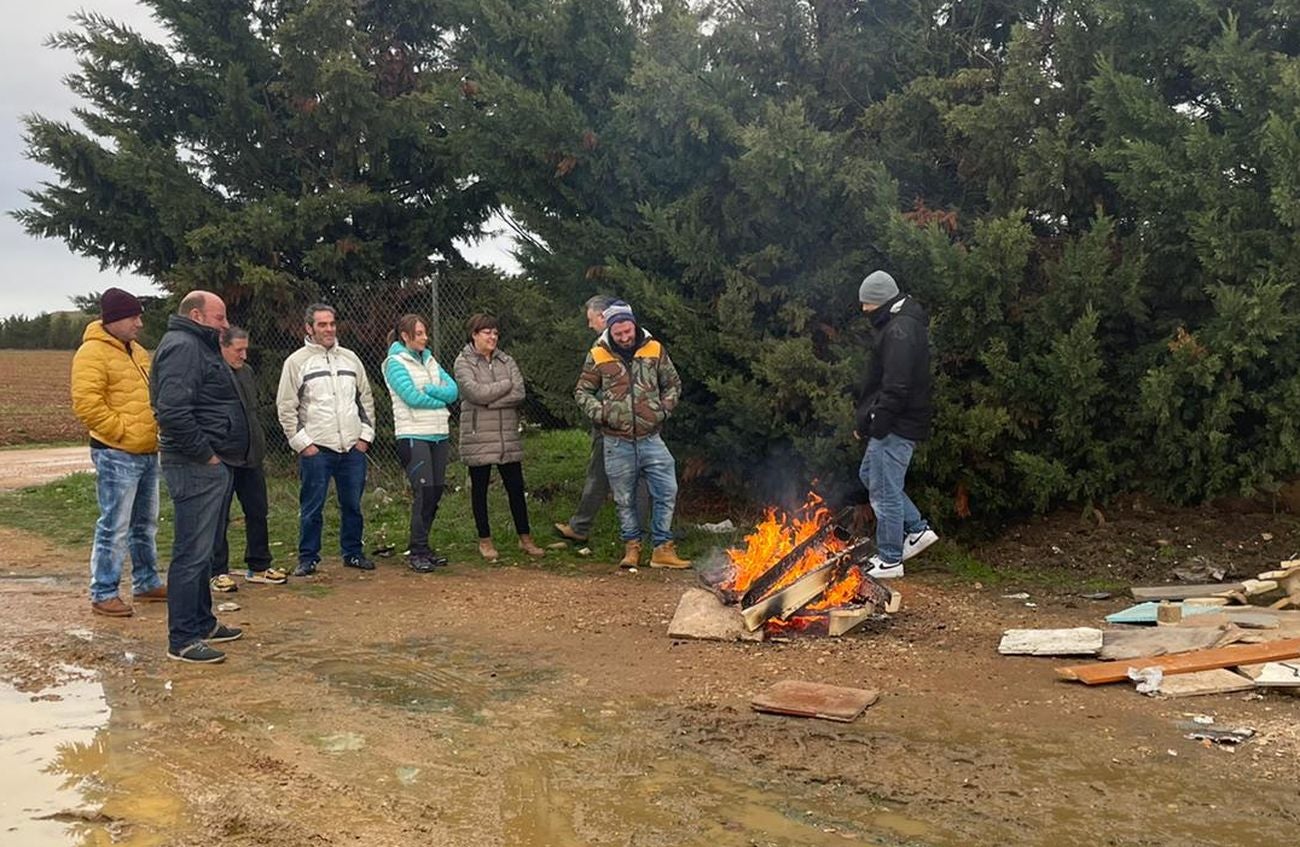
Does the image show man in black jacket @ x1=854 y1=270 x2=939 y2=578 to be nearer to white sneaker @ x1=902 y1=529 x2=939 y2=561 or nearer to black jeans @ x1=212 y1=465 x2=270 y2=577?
white sneaker @ x1=902 y1=529 x2=939 y2=561

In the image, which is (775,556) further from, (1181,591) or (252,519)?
(252,519)

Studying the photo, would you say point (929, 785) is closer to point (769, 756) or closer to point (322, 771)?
point (769, 756)

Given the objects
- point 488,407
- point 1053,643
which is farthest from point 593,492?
point 1053,643

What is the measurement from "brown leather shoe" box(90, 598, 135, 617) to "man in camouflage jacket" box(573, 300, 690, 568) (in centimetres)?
340

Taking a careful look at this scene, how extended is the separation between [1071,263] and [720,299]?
262 cm

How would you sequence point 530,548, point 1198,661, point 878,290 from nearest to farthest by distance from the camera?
1. point 1198,661
2. point 878,290
3. point 530,548

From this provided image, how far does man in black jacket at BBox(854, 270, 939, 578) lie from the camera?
6715mm

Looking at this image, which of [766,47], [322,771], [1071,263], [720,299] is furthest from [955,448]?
[322,771]

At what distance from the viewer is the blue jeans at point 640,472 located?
25.7 ft

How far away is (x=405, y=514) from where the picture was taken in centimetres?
1039

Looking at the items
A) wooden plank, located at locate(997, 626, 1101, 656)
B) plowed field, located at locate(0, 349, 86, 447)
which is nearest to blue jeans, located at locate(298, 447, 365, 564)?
plowed field, located at locate(0, 349, 86, 447)

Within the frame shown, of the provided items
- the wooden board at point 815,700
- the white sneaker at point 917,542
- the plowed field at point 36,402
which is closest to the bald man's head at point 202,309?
the plowed field at point 36,402

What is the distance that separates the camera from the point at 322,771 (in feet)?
13.1

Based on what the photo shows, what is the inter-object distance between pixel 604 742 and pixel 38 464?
1661 cm
